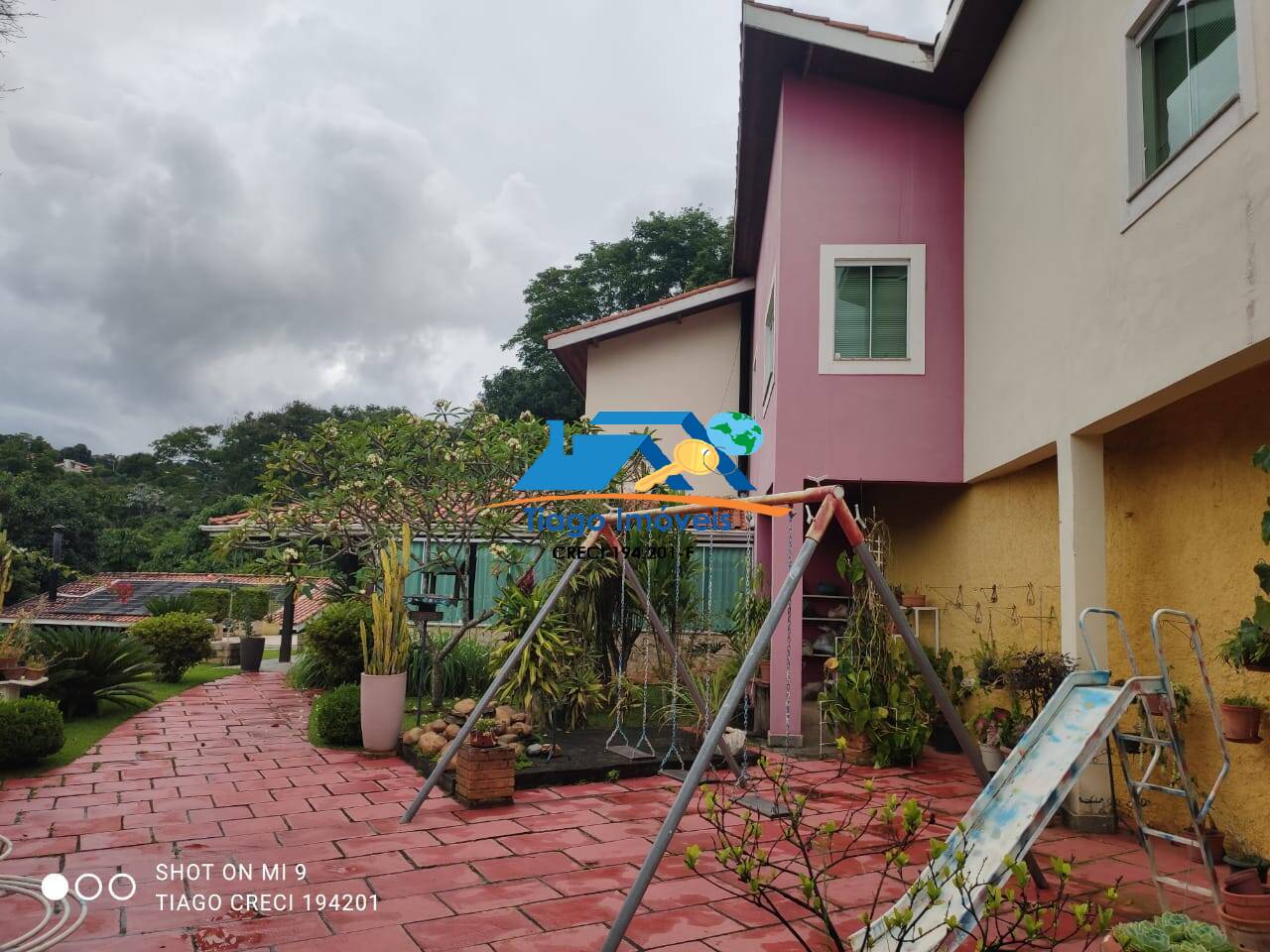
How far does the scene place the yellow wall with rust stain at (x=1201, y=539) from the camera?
4762 millimetres

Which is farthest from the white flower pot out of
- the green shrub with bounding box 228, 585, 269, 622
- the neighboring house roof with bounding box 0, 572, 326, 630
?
the green shrub with bounding box 228, 585, 269, 622

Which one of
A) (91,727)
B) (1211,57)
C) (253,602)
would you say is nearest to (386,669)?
(91,727)

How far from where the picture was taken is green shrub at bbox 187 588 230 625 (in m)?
17.7

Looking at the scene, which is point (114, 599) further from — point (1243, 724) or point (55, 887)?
point (1243, 724)

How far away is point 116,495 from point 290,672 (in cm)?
2289

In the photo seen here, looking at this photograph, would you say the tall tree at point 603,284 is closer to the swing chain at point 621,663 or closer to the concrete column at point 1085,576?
the swing chain at point 621,663

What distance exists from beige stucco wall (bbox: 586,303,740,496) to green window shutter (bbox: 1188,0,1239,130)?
8.84m

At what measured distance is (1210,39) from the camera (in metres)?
4.44

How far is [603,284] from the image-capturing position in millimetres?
25125

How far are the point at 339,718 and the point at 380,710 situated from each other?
0.53 meters

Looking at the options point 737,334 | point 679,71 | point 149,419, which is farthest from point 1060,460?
point 149,419

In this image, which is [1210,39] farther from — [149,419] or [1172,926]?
[149,419]

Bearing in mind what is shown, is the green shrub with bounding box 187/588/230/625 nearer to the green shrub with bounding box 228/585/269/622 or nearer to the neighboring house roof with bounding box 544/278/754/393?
the green shrub with bounding box 228/585/269/622

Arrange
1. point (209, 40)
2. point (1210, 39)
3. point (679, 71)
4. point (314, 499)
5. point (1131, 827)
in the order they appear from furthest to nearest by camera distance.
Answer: point (679, 71)
point (209, 40)
point (314, 499)
point (1131, 827)
point (1210, 39)
